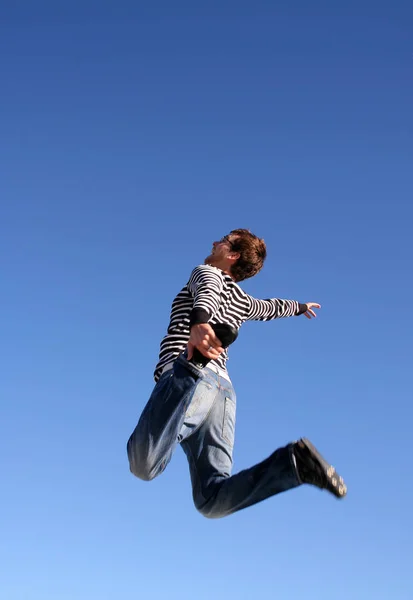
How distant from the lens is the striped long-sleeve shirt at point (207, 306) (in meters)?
5.84

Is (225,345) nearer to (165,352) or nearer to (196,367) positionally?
(196,367)

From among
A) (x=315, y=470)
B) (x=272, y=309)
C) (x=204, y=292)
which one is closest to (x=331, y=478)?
(x=315, y=470)

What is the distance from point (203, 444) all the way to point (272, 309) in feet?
5.82

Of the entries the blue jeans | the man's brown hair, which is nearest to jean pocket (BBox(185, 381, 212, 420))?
the blue jeans

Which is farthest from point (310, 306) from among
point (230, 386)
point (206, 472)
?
point (206, 472)

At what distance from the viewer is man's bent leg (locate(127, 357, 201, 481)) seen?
Result: 18.2 feet

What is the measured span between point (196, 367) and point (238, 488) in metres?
1.10

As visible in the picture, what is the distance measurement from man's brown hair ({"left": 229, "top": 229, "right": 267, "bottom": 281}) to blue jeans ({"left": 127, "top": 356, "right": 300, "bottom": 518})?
47.9 inches

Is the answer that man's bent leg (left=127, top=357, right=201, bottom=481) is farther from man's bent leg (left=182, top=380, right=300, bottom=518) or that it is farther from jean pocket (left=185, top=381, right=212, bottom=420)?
man's bent leg (left=182, top=380, right=300, bottom=518)

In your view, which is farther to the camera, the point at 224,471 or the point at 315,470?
the point at 224,471

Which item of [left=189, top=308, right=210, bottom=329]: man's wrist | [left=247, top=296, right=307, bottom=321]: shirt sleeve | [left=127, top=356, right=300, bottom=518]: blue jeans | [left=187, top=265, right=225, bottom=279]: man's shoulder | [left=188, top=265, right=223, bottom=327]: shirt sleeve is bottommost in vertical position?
[left=127, top=356, right=300, bottom=518]: blue jeans

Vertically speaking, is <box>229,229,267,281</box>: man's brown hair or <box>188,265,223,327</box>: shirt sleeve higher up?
<box>229,229,267,281</box>: man's brown hair

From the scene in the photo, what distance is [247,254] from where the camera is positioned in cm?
696

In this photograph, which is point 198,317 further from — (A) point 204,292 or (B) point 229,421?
(B) point 229,421
